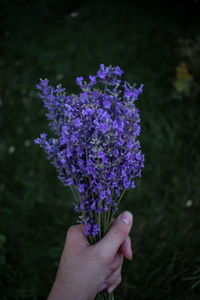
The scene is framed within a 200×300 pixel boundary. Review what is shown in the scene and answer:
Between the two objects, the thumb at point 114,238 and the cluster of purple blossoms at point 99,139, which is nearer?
the cluster of purple blossoms at point 99,139

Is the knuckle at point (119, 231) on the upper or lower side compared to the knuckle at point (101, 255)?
upper

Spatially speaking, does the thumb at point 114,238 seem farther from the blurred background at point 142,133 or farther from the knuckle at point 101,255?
the blurred background at point 142,133

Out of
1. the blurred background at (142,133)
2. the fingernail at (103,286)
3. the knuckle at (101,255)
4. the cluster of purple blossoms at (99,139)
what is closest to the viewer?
the cluster of purple blossoms at (99,139)

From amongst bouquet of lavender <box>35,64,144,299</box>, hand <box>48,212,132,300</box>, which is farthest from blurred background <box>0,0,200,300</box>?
bouquet of lavender <box>35,64,144,299</box>

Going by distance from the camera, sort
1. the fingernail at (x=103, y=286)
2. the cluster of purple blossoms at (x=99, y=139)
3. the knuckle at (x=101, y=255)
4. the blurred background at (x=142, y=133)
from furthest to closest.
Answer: the blurred background at (x=142, y=133) < the fingernail at (x=103, y=286) < the knuckle at (x=101, y=255) < the cluster of purple blossoms at (x=99, y=139)

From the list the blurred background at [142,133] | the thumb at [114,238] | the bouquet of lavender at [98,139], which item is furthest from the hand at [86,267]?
the blurred background at [142,133]

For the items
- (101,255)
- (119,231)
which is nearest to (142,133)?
(119,231)

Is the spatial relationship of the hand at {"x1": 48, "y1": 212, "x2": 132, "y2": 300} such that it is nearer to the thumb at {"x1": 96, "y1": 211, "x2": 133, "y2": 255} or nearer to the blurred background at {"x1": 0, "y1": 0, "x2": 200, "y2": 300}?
the thumb at {"x1": 96, "y1": 211, "x2": 133, "y2": 255}

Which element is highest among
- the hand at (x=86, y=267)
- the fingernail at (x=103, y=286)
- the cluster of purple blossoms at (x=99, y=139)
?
the cluster of purple blossoms at (x=99, y=139)

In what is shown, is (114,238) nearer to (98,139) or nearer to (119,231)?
(119,231)
